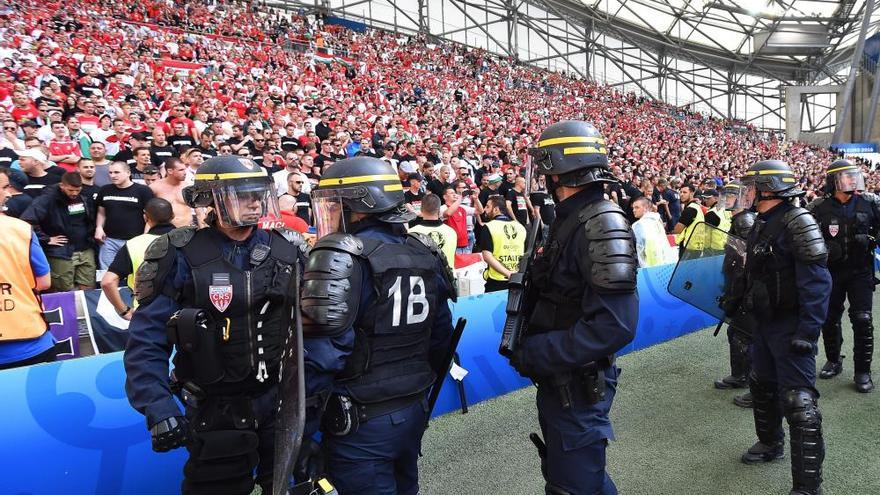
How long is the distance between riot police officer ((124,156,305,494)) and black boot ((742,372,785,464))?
2837 millimetres

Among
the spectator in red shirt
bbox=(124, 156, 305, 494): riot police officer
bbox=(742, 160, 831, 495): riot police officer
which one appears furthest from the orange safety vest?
the spectator in red shirt

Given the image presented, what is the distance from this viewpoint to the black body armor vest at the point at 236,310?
2.33 meters

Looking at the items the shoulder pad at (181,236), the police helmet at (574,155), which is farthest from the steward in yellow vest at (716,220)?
the shoulder pad at (181,236)

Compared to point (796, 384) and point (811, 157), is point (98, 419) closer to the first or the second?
point (796, 384)

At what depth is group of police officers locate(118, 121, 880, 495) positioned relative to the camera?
2.04 meters

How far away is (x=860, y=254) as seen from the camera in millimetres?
4750

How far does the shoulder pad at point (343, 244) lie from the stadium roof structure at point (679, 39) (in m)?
31.1

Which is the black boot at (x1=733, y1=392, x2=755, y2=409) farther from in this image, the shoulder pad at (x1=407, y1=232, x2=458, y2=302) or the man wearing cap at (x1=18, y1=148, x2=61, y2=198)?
the man wearing cap at (x1=18, y1=148, x2=61, y2=198)

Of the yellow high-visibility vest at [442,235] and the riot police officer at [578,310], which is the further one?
the yellow high-visibility vest at [442,235]

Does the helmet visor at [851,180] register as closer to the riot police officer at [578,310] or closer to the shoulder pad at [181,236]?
the riot police officer at [578,310]

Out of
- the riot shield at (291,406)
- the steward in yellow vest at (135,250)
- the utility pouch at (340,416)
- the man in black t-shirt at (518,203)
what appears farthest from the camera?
the man in black t-shirt at (518,203)

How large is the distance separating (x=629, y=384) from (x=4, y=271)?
4623mm

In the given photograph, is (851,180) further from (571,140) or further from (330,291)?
(330,291)

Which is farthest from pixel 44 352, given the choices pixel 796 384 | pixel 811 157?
pixel 811 157
